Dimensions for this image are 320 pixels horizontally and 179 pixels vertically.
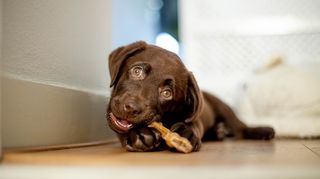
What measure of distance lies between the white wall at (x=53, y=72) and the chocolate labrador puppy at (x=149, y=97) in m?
0.23

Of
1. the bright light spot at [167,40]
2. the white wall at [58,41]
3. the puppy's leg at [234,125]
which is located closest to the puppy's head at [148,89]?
the white wall at [58,41]

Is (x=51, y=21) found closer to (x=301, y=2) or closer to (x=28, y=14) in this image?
(x=28, y=14)

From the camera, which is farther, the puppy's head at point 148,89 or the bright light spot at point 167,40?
the bright light spot at point 167,40

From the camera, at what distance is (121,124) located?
69.2 inches

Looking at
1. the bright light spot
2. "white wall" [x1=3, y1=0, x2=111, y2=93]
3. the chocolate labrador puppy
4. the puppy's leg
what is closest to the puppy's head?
the chocolate labrador puppy

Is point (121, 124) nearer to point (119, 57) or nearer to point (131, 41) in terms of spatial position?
point (119, 57)

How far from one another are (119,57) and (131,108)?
337mm

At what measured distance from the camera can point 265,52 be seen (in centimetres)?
350

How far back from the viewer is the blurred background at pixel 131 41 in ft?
5.30

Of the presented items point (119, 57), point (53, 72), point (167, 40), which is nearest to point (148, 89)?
point (119, 57)

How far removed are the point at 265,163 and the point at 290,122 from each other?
181 centimetres

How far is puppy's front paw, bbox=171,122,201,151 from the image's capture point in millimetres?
1777

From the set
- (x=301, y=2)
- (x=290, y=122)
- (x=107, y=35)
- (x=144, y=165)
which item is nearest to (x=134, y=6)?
(x=107, y=35)

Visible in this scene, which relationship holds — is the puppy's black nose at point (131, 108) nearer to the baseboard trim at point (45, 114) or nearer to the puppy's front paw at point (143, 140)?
the puppy's front paw at point (143, 140)
